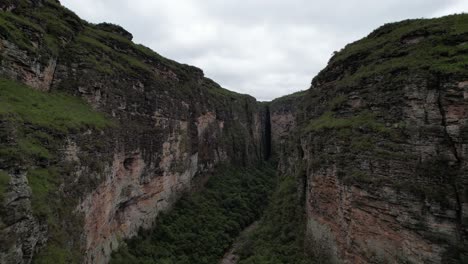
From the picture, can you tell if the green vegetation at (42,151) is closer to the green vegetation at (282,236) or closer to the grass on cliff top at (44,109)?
the grass on cliff top at (44,109)

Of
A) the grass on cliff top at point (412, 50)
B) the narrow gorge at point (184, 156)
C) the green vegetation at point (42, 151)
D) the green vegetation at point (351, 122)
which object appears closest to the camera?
the green vegetation at point (42, 151)

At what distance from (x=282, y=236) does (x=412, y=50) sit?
15.3 meters

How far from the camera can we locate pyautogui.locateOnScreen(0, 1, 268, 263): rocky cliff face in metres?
8.79

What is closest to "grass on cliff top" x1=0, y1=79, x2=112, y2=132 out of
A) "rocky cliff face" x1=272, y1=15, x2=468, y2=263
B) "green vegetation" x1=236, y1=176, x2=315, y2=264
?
"green vegetation" x1=236, y1=176, x2=315, y2=264

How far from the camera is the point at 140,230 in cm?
1983

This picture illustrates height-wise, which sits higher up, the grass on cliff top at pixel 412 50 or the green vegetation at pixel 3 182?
the grass on cliff top at pixel 412 50

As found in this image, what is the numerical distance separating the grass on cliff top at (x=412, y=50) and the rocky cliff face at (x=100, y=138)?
15.7 metres

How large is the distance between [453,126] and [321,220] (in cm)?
894

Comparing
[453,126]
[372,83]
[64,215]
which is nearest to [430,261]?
[453,126]

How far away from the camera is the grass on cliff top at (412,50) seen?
1235cm

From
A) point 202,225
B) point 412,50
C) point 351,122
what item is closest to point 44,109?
point 351,122

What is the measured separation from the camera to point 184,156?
89.6 feet

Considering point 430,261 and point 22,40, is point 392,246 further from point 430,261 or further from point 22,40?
point 22,40

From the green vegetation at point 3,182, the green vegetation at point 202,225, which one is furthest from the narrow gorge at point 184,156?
the green vegetation at point 202,225
